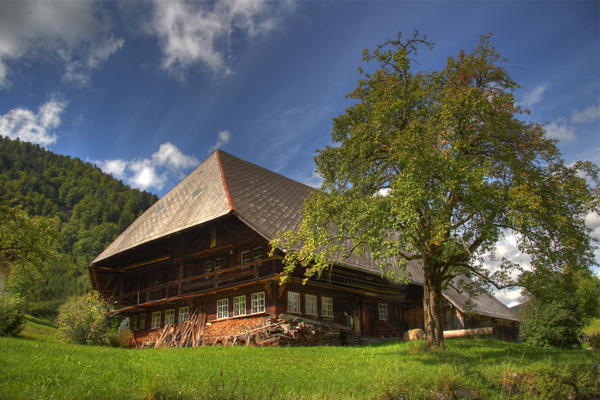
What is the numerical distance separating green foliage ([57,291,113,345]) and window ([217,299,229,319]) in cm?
536

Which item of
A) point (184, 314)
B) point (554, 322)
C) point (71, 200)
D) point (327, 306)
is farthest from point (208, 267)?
point (71, 200)

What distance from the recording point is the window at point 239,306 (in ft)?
64.6

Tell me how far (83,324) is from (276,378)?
13.7 m

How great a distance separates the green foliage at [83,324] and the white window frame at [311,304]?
973 cm

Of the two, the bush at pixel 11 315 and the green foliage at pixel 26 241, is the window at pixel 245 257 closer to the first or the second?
the green foliage at pixel 26 241

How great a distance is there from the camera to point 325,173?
49.8 feet

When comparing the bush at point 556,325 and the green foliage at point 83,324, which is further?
the bush at point 556,325

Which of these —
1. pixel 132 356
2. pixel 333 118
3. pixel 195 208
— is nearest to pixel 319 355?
pixel 132 356

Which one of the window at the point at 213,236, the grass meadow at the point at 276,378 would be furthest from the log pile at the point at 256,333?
the grass meadow at the point at 276,378

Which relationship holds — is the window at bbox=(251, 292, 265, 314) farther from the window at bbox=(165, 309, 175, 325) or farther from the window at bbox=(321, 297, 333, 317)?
the window at bbox=(165, 309, 175, 325)

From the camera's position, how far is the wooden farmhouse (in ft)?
63.1

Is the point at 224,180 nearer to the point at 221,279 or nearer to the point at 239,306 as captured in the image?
the point at 221,279

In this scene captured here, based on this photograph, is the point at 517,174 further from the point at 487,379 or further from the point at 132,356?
the point at 132,356

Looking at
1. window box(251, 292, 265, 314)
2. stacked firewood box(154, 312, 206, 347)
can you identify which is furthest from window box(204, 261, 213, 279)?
window box(251, 292, 265, 314)
